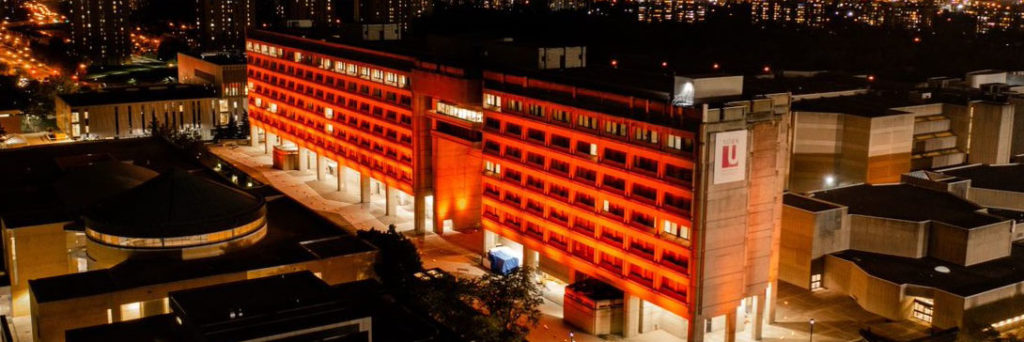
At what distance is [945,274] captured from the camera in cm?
8306

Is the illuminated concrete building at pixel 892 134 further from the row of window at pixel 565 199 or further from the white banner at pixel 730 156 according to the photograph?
the white banner at pixel 730 156

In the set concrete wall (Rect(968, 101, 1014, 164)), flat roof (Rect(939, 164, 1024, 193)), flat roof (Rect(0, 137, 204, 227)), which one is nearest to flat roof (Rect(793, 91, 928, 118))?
concrete wall (Rect(968, 101, 1014, 164))

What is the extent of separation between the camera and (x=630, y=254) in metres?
76.7

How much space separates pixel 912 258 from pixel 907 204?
27.1ft

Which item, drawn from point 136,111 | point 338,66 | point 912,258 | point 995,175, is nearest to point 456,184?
point 338,66

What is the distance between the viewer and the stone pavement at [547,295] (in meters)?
79.1

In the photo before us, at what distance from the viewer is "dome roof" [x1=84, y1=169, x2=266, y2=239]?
78688 millimetres

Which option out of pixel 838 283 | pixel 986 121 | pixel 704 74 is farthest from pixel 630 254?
pixel 986 121

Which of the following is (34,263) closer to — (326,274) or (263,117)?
(326,274)

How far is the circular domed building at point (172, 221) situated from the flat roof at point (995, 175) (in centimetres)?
7801

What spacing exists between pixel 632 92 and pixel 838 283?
94.9 feet

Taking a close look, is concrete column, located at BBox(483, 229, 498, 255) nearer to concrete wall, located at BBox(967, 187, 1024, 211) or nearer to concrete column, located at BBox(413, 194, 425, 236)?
concrete column, located at BBox(413, 194, 425, 236)

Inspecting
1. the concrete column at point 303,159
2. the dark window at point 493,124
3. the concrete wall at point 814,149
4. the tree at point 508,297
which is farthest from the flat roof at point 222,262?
the concrete wall at point 814,149

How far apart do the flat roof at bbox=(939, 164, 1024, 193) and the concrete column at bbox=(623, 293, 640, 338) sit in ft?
162
